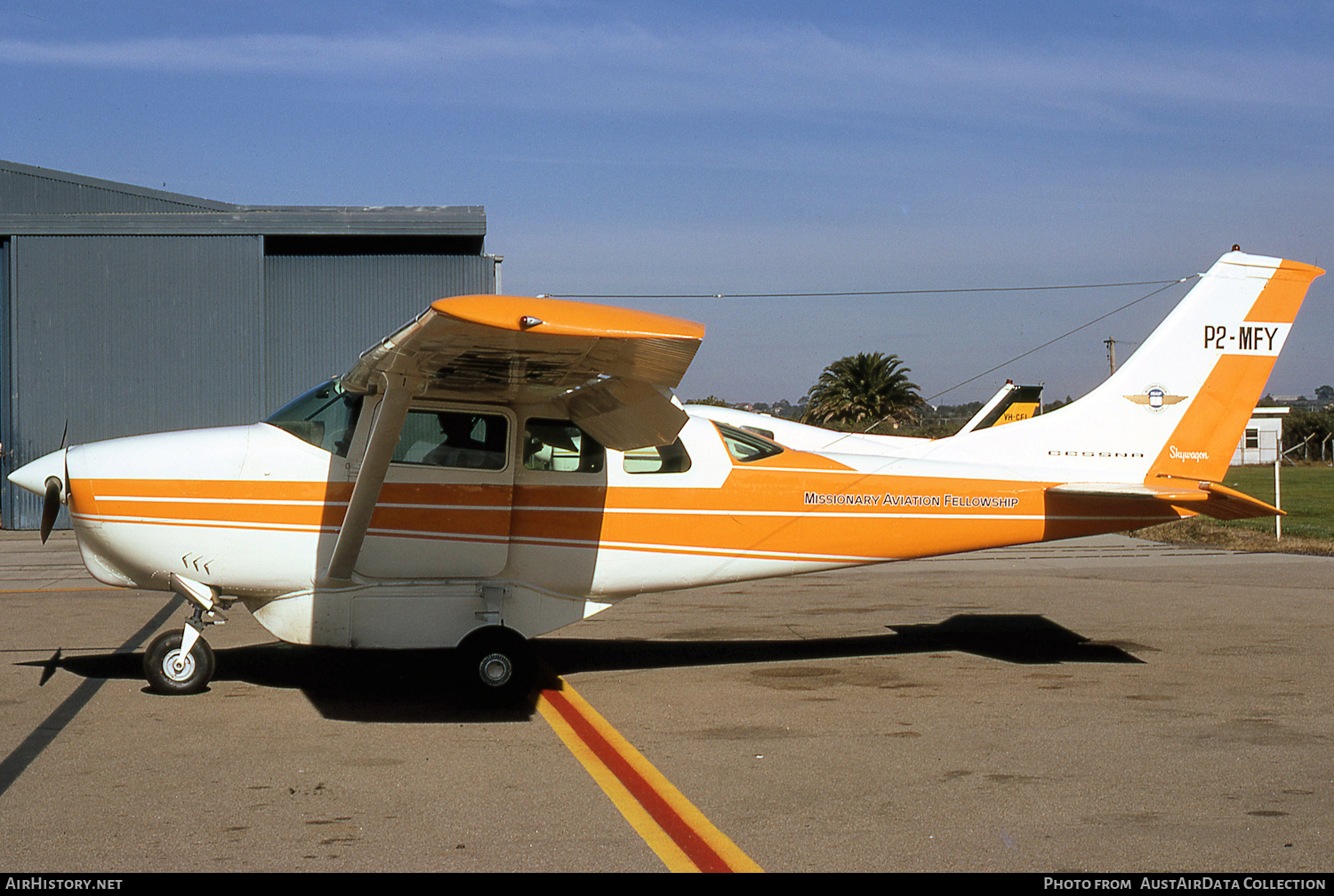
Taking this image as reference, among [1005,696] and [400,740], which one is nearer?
[400,740]

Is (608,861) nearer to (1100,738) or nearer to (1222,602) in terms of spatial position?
(1100,738)

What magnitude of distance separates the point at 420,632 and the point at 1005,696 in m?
3.70

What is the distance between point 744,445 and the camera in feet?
24.7

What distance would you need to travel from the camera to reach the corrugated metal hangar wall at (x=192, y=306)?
67.4ft

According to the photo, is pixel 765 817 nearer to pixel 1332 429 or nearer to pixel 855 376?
pixel 855 376

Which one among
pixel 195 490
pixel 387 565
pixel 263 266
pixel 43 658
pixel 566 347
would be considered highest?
pixel 263 266

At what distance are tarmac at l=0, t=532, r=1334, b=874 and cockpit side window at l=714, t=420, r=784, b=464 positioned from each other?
1526 millimetres

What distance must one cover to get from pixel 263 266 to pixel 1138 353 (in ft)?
57.2

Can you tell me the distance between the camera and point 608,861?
3922 millimetres

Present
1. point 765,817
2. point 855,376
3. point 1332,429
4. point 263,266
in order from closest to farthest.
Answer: point 765,817, point 263,266, point 855,376, point 1332,429

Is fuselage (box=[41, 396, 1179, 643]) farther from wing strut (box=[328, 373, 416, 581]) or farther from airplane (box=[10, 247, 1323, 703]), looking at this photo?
wing strut (box=[328, 373, 416, 581])

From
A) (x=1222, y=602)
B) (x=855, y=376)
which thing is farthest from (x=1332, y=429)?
(x=1222, y=602)

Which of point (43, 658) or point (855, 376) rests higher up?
point (855, 376)

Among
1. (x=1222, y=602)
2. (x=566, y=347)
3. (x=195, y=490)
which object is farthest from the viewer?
(x=1222, y=602)
